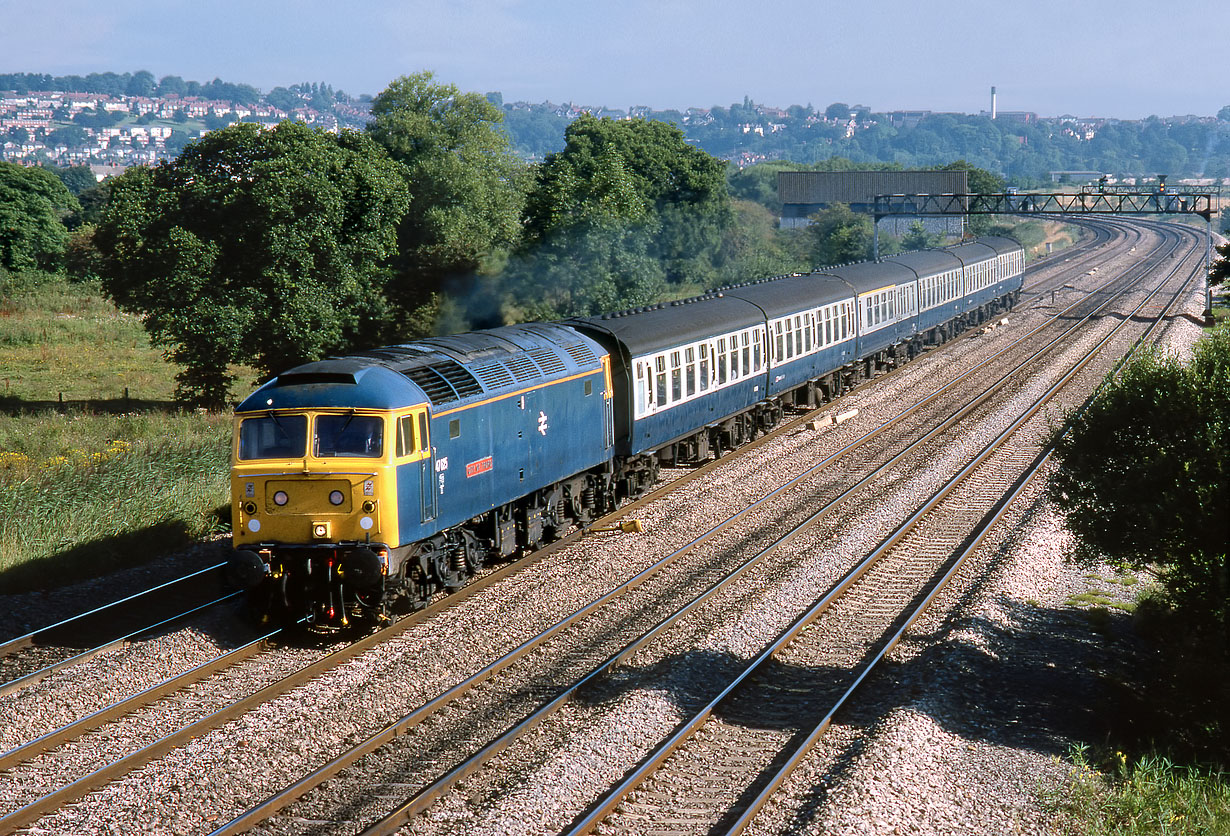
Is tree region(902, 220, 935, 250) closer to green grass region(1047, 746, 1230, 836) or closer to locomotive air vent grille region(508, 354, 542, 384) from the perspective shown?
locomotive air vent grille region(508, 354, 542, 384)

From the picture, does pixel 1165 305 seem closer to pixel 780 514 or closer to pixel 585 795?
pixel 780 514

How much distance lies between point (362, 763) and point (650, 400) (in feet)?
37.5

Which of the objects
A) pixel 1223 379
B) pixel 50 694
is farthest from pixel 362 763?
pixel 1223 379

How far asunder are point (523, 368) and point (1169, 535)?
8.94 meters

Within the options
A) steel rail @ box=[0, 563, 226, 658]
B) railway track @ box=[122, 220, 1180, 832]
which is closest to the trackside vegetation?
railway track @ box=[122, 220, 1180, 832]

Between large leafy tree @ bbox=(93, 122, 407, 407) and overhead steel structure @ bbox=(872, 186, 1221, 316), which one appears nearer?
large leafy tree @ bbox=(93, 122, 407, 407)

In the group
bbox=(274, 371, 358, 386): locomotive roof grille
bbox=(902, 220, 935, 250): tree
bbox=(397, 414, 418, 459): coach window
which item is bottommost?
bbox=(397, 414, 418, 459): coach window

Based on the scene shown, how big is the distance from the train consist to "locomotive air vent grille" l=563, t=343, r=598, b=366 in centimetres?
4

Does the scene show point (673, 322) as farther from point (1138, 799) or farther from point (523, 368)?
point (1138, 799)

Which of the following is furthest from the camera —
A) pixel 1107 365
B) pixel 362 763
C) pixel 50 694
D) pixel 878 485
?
pixel 1107 365

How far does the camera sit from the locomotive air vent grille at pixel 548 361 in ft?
58.4

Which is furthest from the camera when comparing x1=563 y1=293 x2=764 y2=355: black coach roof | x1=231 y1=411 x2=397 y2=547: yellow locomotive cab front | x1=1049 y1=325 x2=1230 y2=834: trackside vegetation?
x1=563 y1=293 x2=764 y2=355: black coach roof

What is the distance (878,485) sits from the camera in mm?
23062

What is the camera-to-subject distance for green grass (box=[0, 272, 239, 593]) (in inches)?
680
